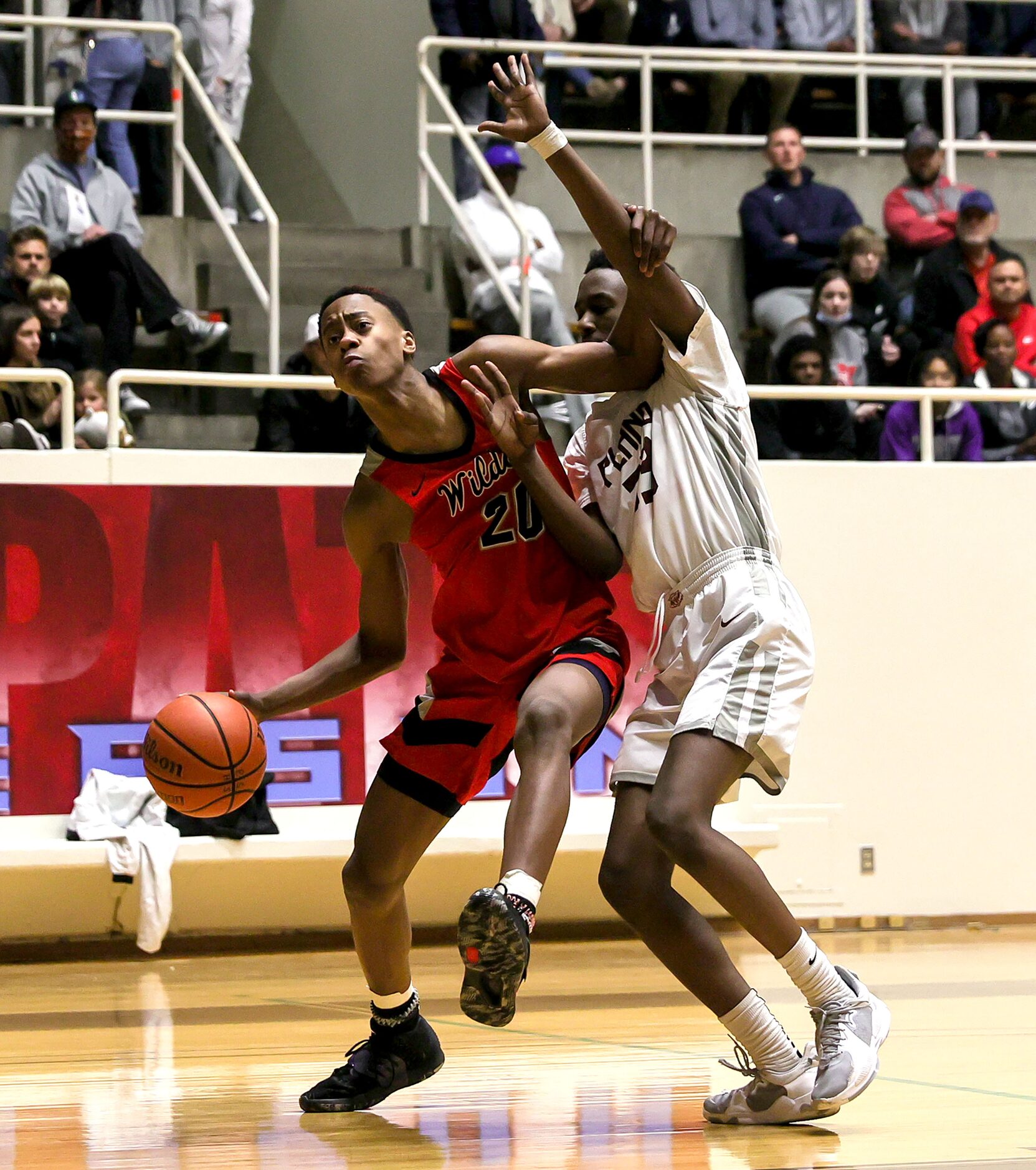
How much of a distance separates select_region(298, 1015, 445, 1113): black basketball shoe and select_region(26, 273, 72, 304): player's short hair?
5.39 metres

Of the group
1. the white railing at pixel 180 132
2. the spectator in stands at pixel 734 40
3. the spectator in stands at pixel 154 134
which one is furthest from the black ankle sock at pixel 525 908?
the spectator in stands at pixel 734 40

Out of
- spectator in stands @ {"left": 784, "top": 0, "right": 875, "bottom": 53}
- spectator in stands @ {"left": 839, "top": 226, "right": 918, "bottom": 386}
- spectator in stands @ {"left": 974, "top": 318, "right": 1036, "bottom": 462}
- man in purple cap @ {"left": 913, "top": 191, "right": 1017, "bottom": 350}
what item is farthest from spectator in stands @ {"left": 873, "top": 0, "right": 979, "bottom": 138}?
spectator in stands @ {"left": 974, "top": 318, "right": 1036, "bottom": 462}

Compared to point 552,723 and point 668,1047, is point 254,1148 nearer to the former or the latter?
point 552,723

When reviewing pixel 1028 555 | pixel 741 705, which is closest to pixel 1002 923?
pixel 1028 555

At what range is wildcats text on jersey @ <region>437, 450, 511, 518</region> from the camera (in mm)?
4453

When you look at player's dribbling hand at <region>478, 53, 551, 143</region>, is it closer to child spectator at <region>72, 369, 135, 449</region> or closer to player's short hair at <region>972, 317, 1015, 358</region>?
child spectator at <region>72, 369, 135, 449</region>

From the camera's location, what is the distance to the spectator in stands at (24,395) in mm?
8117

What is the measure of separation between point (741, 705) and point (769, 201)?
24.6ft

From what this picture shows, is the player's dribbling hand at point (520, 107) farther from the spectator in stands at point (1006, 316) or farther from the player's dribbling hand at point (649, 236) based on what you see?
the spectator in stands at point (1006, 316)

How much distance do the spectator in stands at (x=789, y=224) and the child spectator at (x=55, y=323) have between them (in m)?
4.15

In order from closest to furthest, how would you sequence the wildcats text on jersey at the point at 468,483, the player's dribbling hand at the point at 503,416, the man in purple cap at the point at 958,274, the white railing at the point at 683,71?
1. the player's dribbling hand at the point at 503,416
2. the wildcats text on jersey at the point at 468,483
3. the white railing at the point at 683,71
4. the man in purple cap at the point at 958,274

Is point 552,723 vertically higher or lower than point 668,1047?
higher

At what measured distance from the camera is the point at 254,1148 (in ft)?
12.9

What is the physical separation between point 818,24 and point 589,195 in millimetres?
9213
